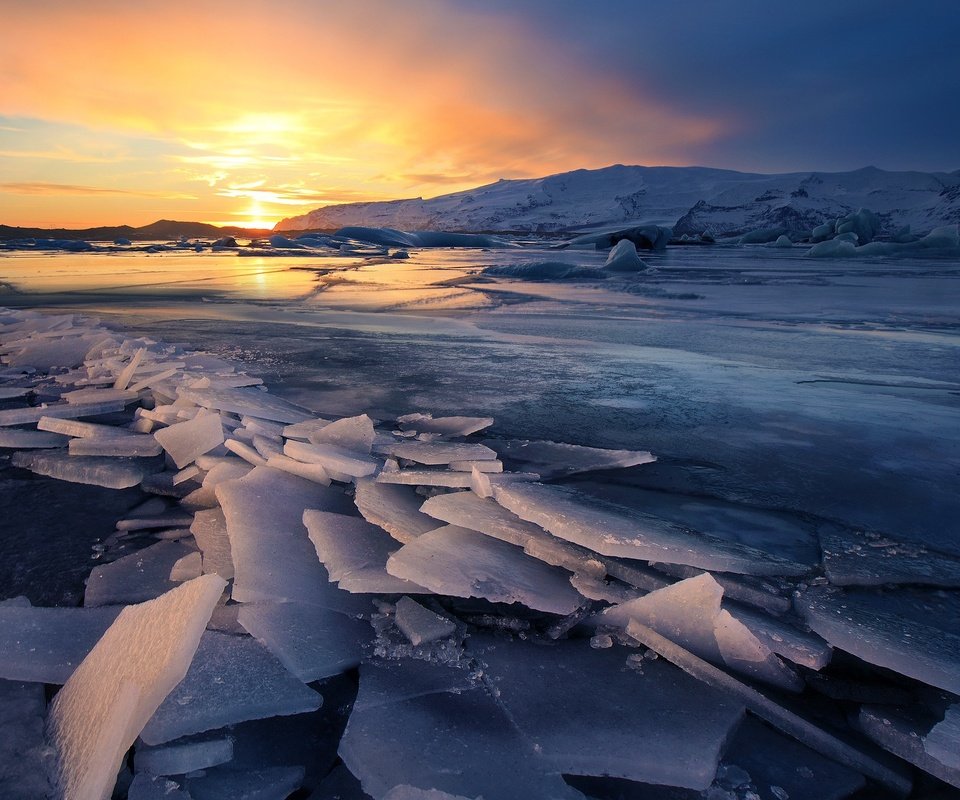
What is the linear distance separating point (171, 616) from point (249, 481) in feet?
2.10

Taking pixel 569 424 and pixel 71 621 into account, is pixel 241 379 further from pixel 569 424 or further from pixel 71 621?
pixel 71 621

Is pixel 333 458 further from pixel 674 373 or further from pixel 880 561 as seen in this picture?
pixel 674 373

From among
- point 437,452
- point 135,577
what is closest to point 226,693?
point 135,577

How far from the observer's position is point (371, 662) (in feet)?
3.08

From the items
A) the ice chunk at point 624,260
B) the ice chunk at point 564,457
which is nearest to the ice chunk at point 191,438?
the ice chunk at point 564,457

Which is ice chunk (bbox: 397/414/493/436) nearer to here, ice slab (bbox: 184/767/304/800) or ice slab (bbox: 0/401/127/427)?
ice slab (bbox: 0/401/127/427)

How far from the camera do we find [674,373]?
281cm

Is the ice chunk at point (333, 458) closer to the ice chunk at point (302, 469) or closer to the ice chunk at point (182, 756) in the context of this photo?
the ice chunk at point (302, 469)

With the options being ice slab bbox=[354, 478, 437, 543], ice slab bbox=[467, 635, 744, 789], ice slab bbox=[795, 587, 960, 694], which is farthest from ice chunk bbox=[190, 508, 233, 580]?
ice slab bbox=[795, 587, 960, 694]

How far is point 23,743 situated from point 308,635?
0.37 meters

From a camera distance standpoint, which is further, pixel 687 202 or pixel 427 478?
pixel 687 202

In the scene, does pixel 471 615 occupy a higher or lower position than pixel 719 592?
lower

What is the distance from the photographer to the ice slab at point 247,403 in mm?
2000

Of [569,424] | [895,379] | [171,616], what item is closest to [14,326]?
[569,424]
